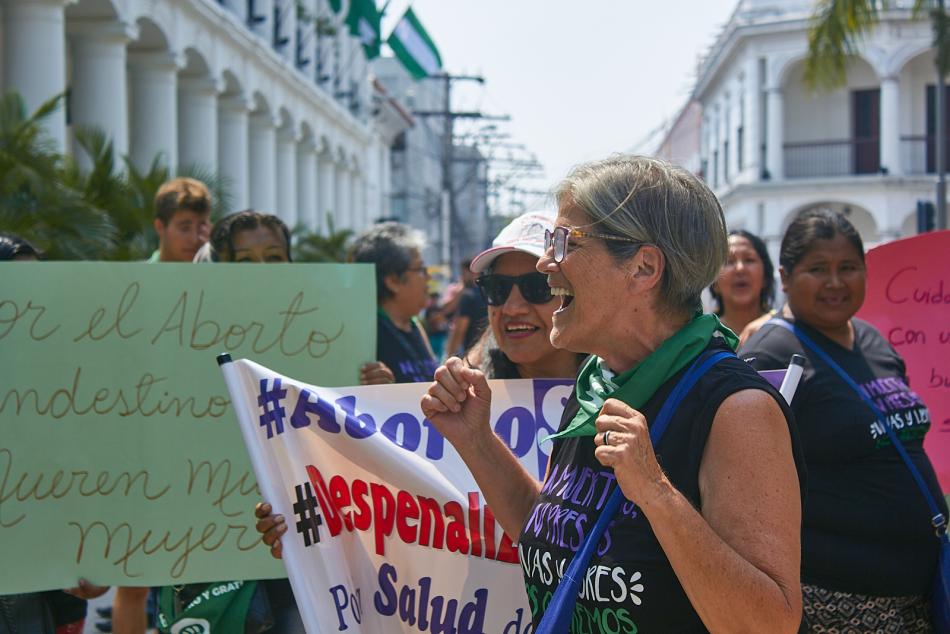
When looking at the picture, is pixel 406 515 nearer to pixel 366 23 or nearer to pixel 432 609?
pixel 432 609

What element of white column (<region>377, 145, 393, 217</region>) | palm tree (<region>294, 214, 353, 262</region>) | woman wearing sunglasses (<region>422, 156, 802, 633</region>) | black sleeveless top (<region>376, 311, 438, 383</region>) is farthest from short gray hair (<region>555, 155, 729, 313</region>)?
white column (<region>377, 145, 393, 217</region>)

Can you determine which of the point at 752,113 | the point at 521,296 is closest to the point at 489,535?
the point at 521,296

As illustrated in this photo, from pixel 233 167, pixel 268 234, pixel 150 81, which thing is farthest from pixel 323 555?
pixel 233 167

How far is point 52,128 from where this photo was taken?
13680 mm

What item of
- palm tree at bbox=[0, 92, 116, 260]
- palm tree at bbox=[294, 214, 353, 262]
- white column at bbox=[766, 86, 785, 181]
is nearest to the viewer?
palm tree at bbox=[0, 92, 116, 260]

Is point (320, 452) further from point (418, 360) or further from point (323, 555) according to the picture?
point (418, 360)

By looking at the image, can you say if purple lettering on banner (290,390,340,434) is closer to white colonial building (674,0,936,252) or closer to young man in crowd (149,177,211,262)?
young man in crowd (149,177,211,262)

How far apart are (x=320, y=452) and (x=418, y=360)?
75.6 inches

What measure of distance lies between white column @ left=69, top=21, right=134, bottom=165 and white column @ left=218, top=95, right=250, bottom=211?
23.3ft

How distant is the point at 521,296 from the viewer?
11.9 feet

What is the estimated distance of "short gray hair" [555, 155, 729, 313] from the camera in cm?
227

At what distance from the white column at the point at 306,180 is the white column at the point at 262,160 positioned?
5.01 m

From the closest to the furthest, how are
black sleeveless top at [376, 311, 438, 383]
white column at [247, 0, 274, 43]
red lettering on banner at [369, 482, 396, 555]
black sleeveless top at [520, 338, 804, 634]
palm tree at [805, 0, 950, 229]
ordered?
black sleeveless top at [520, 338, 804, 634] < red lettering on banner at [369, 482, 396, 555] < black sleeveless top at [376, 311, 438, 383] < palm tree at [805, 0, 950, 229] < white column at [247, 0, 274, 43]

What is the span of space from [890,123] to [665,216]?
33660mm
